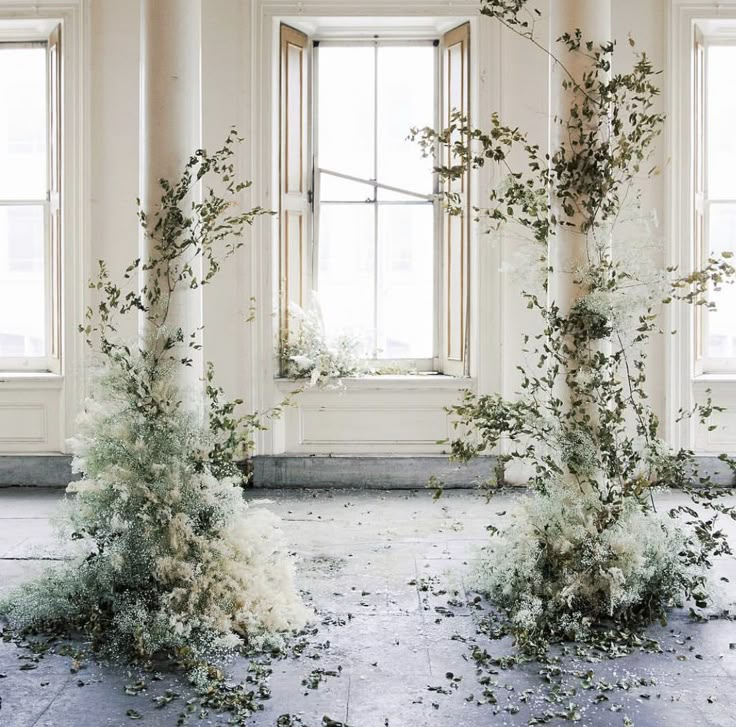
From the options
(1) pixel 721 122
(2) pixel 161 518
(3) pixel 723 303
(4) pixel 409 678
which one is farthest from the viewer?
(3) pixel 723 303

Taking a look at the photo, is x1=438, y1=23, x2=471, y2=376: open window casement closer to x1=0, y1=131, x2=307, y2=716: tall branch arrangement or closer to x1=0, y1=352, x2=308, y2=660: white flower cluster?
x1=0, y1=131, x2=307, y2=716: tall branch arrangement

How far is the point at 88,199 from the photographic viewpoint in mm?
6520

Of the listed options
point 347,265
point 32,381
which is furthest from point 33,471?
point 347,265

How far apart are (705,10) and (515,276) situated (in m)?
3.66

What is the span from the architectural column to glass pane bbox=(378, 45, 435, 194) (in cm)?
322

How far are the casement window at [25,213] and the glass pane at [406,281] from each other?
2431mm

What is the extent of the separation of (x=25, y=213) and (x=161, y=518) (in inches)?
165

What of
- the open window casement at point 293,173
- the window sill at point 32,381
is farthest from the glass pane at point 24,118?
the open window casement at point 293,173

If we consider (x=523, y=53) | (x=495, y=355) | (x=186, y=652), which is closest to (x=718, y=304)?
(x=495, y=355)

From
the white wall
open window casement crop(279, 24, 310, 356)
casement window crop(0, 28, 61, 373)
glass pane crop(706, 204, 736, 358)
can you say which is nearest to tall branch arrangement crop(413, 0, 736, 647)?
the white wall

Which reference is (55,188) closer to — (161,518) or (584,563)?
(161,518)

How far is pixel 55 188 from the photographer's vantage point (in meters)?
6.73

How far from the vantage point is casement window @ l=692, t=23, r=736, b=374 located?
6.70 m

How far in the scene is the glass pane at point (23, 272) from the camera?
6898 mm
